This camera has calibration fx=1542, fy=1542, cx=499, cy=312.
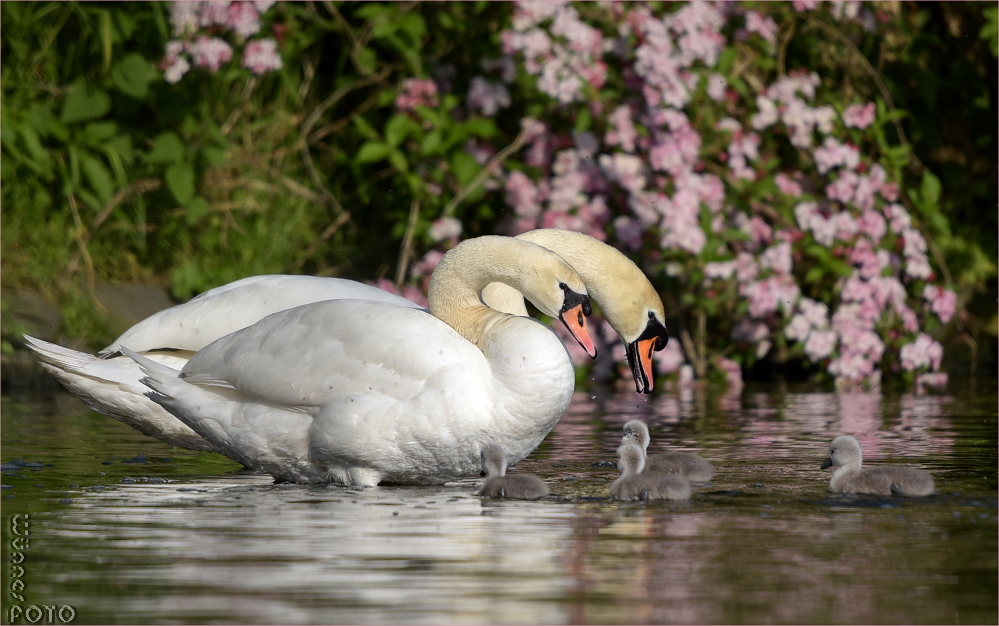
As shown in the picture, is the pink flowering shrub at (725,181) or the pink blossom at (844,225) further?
the pink blossom at (844,225)

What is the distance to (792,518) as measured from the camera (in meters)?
4.50

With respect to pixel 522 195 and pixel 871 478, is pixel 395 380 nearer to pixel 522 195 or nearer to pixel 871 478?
pixel 871 478

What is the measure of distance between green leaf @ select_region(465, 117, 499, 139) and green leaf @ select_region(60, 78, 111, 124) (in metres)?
2.39

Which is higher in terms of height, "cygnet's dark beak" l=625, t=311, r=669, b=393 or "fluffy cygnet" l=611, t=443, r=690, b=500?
"cygnet's dark beak" l=625, t=311, r=669, b=393

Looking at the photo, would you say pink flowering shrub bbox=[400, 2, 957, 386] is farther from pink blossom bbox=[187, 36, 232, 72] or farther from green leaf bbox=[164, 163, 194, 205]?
green leaf bbox=[164, 163, 194, 205]

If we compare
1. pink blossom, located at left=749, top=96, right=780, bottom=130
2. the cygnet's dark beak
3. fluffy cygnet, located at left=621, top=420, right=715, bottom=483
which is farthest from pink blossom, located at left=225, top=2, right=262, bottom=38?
fluffy cygnet, located at left=621, top=420, right=715, bottom=483

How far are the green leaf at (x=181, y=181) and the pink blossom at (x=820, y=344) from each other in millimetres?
4190

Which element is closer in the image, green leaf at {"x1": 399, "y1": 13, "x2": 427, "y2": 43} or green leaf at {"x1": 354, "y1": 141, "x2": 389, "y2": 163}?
green leaf at {"x1": 354, "y1": 141, "x2": 389, "y2": 163}

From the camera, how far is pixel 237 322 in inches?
246

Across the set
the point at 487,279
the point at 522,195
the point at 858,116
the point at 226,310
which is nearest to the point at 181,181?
the point at 522,195

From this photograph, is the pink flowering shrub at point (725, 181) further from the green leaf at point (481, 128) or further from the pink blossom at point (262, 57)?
the pink blossom at point (262, 57)

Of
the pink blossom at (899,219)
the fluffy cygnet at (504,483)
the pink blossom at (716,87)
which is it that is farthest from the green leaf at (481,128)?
the fluffy cygnet at (504,483)

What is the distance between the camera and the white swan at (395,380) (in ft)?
16.8

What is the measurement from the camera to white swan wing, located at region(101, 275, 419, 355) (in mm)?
6211
